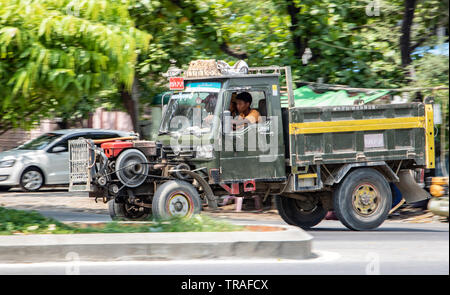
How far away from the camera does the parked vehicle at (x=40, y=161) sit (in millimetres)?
18625

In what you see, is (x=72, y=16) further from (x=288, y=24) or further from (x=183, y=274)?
(x=288, y=24)

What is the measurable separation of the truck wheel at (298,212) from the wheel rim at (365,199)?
1.10 meters

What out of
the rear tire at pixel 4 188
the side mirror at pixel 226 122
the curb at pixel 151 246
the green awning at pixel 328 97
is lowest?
the curb at pixel 151 246

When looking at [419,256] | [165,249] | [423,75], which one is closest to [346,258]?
[419,256]

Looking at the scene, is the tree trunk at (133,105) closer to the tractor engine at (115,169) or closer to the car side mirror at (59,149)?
the car side mirror at (59,149)

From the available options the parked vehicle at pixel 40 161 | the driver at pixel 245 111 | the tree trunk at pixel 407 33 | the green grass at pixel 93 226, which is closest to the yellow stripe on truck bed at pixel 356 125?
the driver at pixel 245 111

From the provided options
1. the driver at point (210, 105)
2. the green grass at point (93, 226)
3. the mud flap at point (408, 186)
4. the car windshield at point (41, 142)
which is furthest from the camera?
the car windshield at point (41, 142)

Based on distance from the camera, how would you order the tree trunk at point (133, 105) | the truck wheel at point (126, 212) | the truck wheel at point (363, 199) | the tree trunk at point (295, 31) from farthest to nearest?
the tree trunk at point (133, 105), the tree trunk at point (295, 31), the truck wheel at point (126, 212), the truck wheel at point (363, 199)

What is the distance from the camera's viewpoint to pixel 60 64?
8031 mm

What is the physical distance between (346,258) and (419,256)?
952 mm

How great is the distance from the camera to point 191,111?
35.9 ft

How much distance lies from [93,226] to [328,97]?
6.48 m

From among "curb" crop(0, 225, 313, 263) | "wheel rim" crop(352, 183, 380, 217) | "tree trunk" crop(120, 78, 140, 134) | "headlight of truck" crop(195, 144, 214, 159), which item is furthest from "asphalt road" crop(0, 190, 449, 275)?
"tree trunk" crop(120, 78, 140, 134)

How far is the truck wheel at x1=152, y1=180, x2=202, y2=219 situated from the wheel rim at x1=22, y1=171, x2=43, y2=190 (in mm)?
9448
